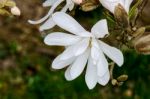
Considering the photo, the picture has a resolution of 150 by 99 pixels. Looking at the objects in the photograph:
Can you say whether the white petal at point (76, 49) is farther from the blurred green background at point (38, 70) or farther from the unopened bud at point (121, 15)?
the blurred green background at point (38, 70)

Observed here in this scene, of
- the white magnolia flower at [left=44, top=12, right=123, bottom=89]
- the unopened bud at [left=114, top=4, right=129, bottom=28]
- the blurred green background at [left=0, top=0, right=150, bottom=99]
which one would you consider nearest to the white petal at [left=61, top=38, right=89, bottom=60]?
the white magnolia flower at [left=44, top=12, right=123, bottom=89]

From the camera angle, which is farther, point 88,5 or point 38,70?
point 38,70

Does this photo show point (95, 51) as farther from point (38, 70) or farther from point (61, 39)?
point (38, 70)

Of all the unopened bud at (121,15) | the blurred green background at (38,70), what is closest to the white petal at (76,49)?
the unopened bud at (121,15)

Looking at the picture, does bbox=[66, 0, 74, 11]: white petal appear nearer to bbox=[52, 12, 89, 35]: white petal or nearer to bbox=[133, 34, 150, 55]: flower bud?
bbox=[52, 12, 89, 35]: white petal

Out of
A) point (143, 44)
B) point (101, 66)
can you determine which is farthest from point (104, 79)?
point (143, 44)

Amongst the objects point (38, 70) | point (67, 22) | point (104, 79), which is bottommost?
point (38, 70)

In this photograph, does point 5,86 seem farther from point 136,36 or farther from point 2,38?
point 136,36
